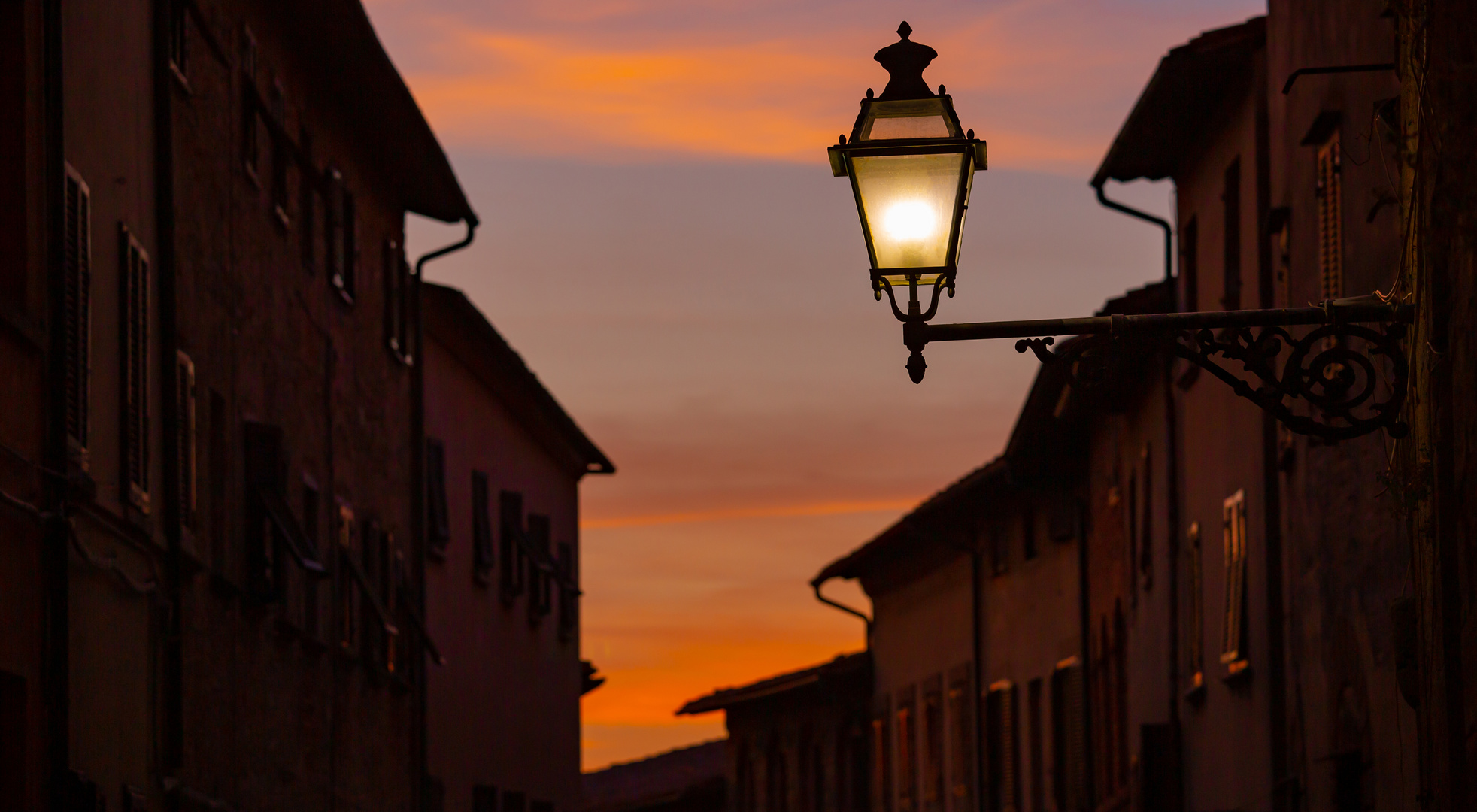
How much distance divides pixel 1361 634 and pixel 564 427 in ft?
70.9

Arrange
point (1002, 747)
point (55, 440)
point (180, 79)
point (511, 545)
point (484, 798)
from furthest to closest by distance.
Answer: point (1002, 747) → point (511, 545) → point (484, 798) → point (180, 79) → point (55, 440)

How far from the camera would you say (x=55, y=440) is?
36.0ft

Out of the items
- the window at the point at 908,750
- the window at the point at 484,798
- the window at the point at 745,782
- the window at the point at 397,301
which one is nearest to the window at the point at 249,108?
the window at the point at 397,301

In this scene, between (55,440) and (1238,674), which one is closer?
(55,440)

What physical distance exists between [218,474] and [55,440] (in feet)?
15.0

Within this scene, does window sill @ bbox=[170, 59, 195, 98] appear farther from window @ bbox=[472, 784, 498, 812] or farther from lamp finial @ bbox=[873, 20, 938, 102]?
window @ bbox=[472, 784, 498, 812]

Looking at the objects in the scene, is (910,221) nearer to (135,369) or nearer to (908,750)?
(135,369)

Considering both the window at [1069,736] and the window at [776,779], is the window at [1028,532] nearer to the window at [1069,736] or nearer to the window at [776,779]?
the window at [1069,736]

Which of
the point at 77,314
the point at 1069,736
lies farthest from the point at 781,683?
the point at 77,314

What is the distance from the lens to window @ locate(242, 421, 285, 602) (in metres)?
16.1

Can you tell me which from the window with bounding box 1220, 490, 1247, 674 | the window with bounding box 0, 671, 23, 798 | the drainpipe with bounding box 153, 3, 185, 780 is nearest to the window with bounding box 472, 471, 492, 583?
the window with bounding box 1220, 490, 1247, 674

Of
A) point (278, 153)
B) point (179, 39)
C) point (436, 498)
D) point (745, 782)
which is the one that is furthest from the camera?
point (745, 782)

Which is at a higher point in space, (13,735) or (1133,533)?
(1133,533)

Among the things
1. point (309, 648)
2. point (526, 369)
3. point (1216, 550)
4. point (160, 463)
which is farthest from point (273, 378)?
point (526, 369)
